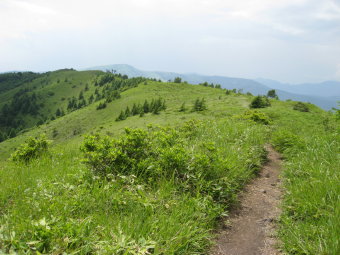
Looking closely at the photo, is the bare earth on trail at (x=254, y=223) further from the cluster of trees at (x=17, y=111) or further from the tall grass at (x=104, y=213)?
the cluster of trees at (x=17, y=111)

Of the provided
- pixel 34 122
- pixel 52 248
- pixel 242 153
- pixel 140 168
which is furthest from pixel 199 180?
pixel 34 122

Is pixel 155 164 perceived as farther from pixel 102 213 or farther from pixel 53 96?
pixel 53 96

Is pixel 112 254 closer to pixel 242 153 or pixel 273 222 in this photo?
pixel 273 222

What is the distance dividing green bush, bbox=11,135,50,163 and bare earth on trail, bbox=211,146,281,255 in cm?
646

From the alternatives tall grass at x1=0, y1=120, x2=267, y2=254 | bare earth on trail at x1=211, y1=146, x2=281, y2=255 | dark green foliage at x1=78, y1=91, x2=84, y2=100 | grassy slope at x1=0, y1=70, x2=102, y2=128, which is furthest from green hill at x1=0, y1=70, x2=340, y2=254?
dark green foliage at x1=78, y1=91, x2=84, y2=100

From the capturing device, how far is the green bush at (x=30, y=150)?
7477 millimetres

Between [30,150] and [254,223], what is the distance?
7217 millimetres

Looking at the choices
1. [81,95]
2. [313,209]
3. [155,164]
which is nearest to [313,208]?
[313,209]

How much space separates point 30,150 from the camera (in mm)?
7645

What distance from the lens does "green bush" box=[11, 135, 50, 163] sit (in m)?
7.48

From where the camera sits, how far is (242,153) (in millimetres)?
7398

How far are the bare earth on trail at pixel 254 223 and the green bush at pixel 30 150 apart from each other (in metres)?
6.46

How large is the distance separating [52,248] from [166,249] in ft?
5.03

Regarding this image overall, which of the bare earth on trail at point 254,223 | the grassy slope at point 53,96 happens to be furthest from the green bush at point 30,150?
the grassy slope at point 53,96
